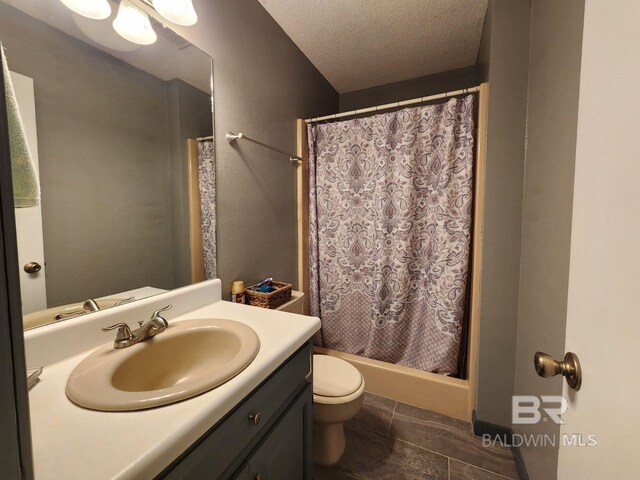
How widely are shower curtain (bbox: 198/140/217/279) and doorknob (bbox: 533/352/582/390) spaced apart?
1233 millimetres

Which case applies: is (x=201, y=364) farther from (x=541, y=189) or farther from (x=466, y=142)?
(x=466, y=142)

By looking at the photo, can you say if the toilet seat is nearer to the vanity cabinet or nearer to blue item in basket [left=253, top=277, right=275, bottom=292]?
the vanity cabinet

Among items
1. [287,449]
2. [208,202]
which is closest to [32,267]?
[208,202]

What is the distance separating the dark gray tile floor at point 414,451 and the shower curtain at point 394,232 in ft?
1.08

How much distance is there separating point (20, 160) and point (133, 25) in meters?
0.71

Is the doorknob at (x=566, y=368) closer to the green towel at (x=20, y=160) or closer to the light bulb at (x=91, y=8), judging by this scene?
the green towel at (x=20, y=160)

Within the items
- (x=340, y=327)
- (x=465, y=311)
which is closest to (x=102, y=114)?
(x=340, y=327)

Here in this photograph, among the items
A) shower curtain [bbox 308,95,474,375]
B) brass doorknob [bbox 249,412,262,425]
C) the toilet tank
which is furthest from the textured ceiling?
brass doorknob [bbox 249,412,262,425]

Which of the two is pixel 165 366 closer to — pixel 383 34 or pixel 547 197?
pixel 547 197

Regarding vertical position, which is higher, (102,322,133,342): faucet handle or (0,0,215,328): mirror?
(0,0,215,328): mirror

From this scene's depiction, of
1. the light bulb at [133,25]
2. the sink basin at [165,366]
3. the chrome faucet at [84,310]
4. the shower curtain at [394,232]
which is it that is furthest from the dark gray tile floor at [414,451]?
the light bulb at [133,25]

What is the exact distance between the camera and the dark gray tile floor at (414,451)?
1261 millimetres

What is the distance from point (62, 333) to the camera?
2.46 feet

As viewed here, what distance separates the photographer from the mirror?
0.73 m
